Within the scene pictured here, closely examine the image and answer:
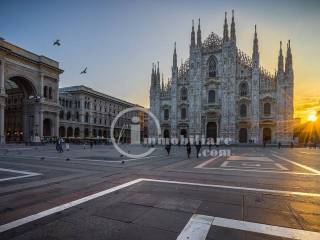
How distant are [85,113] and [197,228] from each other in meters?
70.8

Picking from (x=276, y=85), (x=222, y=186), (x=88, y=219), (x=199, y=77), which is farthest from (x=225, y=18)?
(x=88, y=219)

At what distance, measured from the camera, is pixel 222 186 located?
790cm

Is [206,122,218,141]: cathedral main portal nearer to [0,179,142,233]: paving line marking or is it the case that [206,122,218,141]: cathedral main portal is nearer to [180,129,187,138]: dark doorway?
[180,129,187,138]: dark doorway

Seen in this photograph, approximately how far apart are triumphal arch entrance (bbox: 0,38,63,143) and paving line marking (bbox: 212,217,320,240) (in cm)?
4271

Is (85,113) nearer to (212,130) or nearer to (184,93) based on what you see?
(184,93)

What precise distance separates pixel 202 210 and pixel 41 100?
4826 centimetres

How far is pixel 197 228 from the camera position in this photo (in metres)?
4.29

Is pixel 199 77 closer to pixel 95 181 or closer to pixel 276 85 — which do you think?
pixel 276 85

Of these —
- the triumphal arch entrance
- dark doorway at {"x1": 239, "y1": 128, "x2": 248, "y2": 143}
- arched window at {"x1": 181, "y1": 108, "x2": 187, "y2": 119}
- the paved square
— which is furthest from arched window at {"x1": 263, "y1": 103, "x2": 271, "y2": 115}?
the triumphal arch entrance

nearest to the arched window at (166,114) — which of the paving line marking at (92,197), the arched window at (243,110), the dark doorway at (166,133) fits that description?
the dark doorway at (166,133)

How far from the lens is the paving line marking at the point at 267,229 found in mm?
3982

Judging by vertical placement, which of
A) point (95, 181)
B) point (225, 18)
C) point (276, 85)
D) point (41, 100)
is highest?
point (225, 18)

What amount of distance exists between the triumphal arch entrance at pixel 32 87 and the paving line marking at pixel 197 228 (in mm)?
42238

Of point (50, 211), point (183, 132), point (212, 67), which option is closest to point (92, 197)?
point (50, 211)
